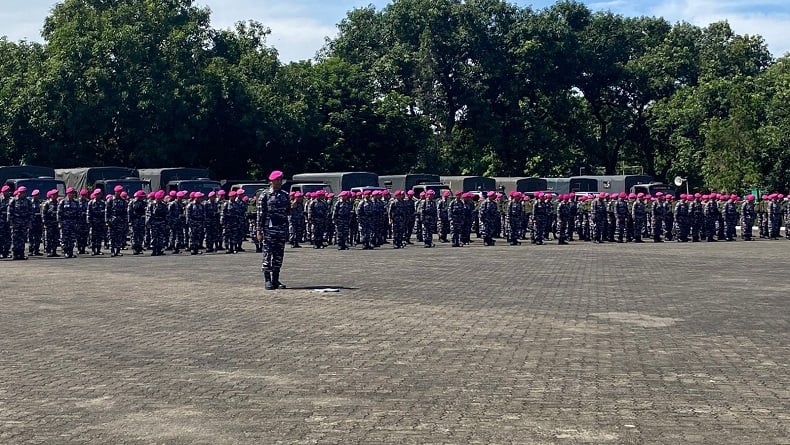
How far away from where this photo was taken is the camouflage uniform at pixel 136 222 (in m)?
28.8

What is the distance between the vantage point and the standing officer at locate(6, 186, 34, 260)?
1043 inches

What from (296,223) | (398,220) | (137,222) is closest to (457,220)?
(398,220)

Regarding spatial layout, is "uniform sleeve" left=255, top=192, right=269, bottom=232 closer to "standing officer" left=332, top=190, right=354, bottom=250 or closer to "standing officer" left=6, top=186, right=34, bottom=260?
"standing officer" left=6, top=186, right=34, bottom=260

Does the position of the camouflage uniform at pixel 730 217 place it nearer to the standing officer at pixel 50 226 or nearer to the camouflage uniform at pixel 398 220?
the camouflage uniform at pixel 398 220

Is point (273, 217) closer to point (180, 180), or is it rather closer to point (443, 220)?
point (443, 220)

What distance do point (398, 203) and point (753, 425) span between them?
2584 centimetres

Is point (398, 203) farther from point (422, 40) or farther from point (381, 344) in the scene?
point (422, 40)

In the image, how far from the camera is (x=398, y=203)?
32.8 metres

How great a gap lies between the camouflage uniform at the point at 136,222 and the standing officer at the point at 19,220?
281cm

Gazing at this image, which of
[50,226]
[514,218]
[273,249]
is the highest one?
[514,218]

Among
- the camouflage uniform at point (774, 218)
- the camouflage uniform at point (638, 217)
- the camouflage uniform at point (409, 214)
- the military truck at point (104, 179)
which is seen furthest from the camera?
the camouflage uniform at point (774, 218)

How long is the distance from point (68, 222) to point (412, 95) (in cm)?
4140

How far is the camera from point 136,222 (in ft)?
94.6

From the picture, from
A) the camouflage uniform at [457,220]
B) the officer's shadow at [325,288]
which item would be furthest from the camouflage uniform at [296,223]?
the officer's shadow at [325,288]
